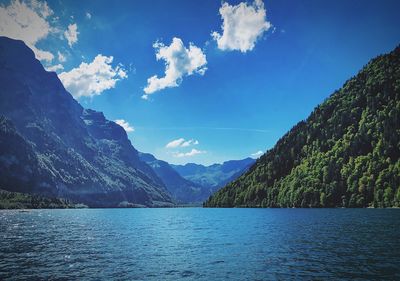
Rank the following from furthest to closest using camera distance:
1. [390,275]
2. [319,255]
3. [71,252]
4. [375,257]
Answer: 1. [71,252]
2. [319,255]
3. [375,257]
4. [390,275]

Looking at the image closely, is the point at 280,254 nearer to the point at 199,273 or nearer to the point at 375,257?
the point at 375,257

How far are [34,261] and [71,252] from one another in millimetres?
8951

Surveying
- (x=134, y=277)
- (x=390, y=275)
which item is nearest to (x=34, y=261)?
(x=134, y=277)

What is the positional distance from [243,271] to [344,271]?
11.3m

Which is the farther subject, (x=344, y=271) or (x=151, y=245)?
(x=151, y=245)

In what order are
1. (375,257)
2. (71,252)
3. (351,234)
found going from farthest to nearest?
1. (351,234)
2. (71,252)
3. (375,257)

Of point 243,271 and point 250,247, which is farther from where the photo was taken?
point 250,247

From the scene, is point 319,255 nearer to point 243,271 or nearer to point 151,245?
point 243,271

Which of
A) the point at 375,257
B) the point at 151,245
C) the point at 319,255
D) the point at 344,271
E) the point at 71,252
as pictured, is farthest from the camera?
the point at 151,245

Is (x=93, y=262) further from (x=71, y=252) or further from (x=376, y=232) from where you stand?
(x=376, y=232)

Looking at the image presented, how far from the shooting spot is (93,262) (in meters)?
48.2

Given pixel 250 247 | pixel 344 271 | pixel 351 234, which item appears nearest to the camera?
pixel 344 271

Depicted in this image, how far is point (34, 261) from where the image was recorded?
47.8m

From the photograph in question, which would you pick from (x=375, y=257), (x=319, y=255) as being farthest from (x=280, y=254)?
(x=375, y=257)
